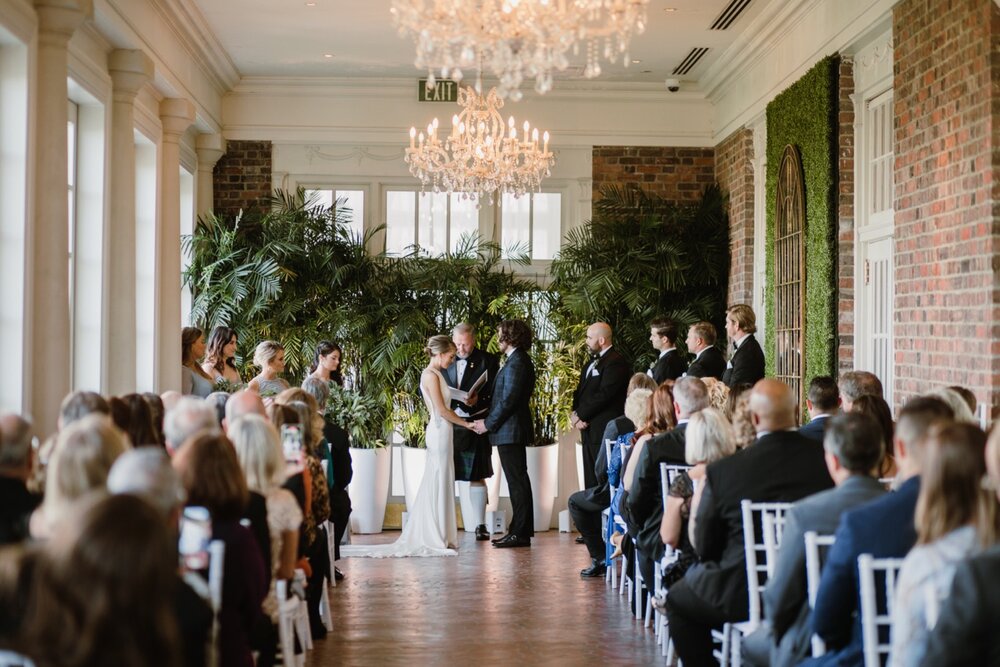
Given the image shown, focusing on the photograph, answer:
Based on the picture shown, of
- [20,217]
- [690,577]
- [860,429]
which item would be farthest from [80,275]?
[860,429]

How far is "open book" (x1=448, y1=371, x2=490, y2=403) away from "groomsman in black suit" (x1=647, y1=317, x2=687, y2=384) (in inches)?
53.0

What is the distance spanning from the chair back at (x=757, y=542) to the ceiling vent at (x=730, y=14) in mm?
5972

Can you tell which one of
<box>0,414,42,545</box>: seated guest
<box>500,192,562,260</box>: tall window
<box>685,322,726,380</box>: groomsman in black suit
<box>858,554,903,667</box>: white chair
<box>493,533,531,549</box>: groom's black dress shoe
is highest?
<box>500,192,562,260</box>: tall window

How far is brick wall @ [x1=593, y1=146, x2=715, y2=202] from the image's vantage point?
12773 mm

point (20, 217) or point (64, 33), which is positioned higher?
point (64, 33)

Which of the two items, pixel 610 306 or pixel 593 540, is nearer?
pixel 593 540

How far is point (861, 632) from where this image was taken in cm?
340

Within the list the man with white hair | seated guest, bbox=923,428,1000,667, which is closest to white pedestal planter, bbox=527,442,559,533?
the man with white hair

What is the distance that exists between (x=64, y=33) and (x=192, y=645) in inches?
210

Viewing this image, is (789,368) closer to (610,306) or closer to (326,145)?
(610,306)

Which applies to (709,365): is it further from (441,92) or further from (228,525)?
(228,525)

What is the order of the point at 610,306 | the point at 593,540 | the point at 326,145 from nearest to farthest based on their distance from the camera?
the point at 593,540 < the point at 610,306 < the point at 326,145

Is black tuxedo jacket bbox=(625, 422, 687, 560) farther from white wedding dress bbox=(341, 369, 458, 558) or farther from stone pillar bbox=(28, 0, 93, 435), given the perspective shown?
stone pillar bbox=(28, 0, 93, 435)

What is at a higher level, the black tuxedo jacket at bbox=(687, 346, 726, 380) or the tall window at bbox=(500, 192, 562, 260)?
the tall window at bbox=(500, 192, 562, 260)
